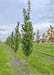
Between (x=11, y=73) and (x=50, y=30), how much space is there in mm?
22979

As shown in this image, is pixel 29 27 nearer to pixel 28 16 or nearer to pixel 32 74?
pixel 28 16

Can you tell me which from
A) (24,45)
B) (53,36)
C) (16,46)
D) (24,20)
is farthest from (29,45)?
(53,36)

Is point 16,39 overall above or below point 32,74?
above

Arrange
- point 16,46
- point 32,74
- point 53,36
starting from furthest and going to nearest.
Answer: point 53,36
point 16,46
point 32,74

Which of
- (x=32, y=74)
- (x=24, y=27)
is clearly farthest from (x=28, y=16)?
(x=32, y=74)

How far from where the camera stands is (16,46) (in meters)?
25.0

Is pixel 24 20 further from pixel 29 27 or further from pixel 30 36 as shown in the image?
pixel 30 36

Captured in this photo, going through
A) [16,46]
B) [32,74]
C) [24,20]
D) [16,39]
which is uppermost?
[24,20]

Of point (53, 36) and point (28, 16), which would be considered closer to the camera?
point (28, 16)

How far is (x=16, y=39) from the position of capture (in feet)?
82.8

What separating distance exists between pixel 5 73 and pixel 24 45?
16.5ft

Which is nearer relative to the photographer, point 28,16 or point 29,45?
point 29,45

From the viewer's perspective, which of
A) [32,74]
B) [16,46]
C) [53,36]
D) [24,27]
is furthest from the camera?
[53,36]

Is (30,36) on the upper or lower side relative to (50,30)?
lower
